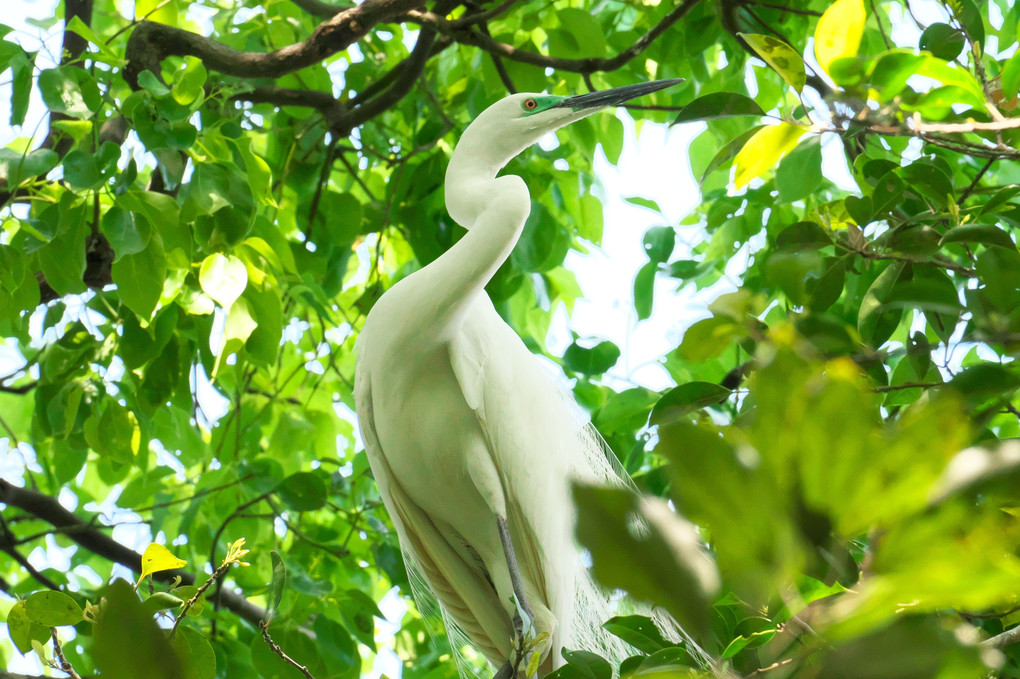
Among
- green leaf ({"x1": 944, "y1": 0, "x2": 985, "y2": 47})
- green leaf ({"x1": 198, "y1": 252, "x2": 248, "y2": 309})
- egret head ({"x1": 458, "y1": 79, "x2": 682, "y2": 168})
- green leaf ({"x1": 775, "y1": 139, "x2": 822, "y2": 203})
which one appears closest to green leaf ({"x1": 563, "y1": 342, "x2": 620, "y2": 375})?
A: egret head ({"x1": 458, "y1": 79, "x2": 682, "y2": 168})

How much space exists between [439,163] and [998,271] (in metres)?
1.91

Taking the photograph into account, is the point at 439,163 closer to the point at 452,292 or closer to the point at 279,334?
the point at 279,334

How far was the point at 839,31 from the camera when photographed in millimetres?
951

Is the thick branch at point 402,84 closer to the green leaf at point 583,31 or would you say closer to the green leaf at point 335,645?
the green leaf at point 583,31

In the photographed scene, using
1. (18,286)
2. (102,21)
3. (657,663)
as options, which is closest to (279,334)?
(18,286)

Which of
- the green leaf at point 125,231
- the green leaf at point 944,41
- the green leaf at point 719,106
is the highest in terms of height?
the green leaf at point 125,231

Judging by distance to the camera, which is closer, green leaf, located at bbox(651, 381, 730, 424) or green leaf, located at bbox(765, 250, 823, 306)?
green leaf, located at bbox(765, 250, 823, 306)

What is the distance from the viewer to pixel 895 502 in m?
0.25

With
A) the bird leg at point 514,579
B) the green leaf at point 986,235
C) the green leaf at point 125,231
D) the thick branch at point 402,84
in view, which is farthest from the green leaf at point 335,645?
the green leaf at point 986,235

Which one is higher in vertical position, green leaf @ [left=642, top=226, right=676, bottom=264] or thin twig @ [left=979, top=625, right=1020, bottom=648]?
green leaf @ [left=642, top=226, right=676, bottom=264]

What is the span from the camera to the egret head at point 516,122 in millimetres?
1809

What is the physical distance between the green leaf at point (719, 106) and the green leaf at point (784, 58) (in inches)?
2.6

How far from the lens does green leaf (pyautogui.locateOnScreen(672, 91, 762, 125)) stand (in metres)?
1.11

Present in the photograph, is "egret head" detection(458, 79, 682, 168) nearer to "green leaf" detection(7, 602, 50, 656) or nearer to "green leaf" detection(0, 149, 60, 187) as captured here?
"green leaf" detection(0, 149, 60, 187)
